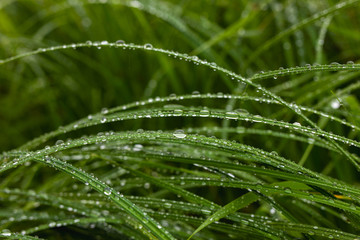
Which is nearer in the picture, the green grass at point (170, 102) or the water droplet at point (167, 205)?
the water droplet at point (167, 205)

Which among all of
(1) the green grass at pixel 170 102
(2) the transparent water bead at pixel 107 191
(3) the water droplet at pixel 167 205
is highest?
→ (1) the green grass at pixel 170 102

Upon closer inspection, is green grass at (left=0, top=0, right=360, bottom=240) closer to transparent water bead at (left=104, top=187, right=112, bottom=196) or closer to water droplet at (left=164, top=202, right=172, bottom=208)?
water droplet at (left=164, top=202, right=172, bottom=208)

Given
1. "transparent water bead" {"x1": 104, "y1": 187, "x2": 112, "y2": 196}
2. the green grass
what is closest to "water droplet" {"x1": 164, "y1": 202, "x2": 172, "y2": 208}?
the green grass

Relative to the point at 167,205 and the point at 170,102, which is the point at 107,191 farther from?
the point at 170,102

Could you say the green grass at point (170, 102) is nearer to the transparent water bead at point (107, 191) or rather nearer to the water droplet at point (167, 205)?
the water droplet at point (167, 205)

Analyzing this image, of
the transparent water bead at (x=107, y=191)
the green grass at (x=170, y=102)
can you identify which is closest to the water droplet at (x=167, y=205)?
the green grass at (x=170, y=102)

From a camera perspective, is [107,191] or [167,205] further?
[167,205]

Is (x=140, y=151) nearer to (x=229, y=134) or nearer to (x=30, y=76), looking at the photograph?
(x=229, y=134)

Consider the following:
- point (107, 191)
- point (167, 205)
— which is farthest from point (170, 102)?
point (107, 191)
